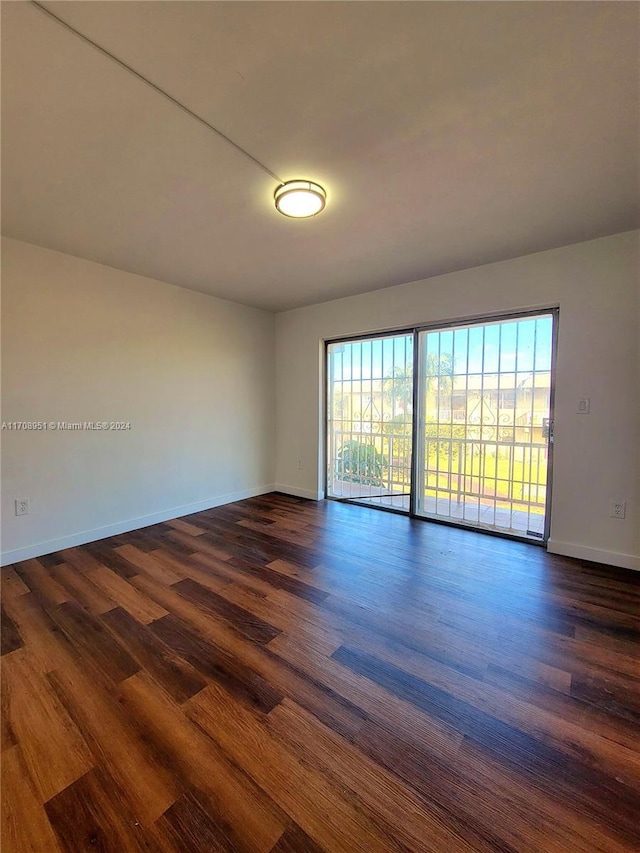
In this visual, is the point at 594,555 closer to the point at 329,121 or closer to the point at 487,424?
the point at 487,424

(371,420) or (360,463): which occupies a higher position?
(371,420)

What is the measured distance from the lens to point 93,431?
10.4 ft

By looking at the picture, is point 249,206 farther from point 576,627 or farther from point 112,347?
point 576,627

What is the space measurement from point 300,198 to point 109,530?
3.32 meters

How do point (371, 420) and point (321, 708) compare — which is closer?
point (321, 708)

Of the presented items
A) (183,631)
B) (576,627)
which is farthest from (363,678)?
(576,627)

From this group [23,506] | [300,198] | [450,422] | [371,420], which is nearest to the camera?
[300,198]

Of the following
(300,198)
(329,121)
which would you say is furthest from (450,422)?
(329,121)

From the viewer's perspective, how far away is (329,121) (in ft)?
5.04

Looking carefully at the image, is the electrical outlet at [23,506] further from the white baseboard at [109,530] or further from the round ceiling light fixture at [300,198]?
the round ceiling light fixture at [300,198]

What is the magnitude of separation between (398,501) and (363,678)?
8.73ft

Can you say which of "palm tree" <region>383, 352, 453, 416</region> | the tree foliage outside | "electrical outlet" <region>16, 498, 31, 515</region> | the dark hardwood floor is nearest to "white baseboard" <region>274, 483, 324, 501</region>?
the tree foliage outside

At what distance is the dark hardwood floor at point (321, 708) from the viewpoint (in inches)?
40.6

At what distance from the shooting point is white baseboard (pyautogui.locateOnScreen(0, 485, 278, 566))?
9.08ft
